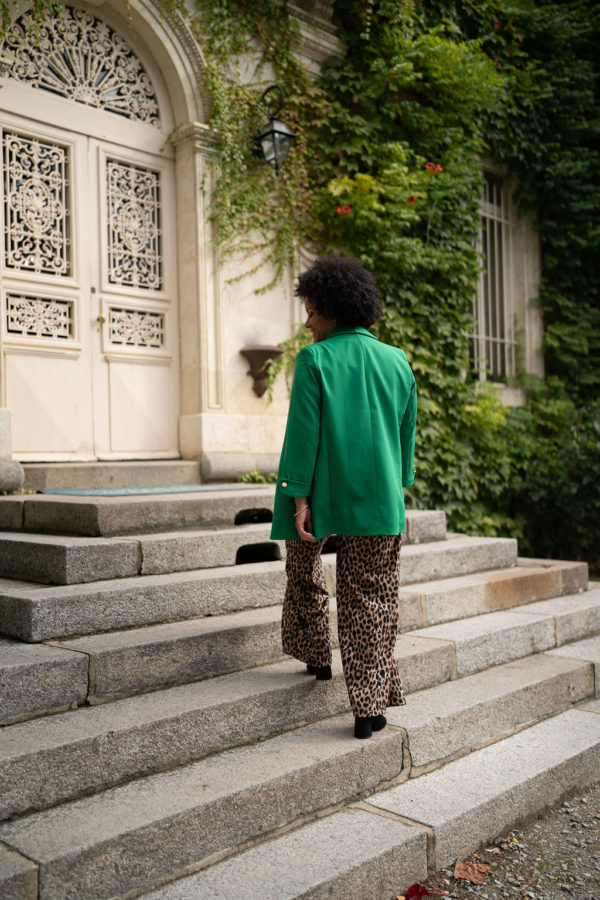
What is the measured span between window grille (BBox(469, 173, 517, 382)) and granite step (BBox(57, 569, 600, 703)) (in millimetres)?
5335

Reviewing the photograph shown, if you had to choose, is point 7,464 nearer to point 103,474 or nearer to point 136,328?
point 103,474

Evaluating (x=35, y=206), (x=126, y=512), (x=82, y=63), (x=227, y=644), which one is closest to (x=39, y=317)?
(x=35, y=206)

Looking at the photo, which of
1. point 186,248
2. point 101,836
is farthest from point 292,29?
point 101,836

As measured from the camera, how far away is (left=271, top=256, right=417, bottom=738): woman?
3.02 meters

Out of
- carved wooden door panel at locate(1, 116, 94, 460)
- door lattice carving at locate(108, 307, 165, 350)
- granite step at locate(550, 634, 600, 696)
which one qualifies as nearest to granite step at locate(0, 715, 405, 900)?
granite step at locate(550, 634, 600, 696)

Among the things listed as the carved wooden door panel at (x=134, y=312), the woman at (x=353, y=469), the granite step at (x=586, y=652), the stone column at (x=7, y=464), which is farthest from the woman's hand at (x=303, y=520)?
the carved wooden door panel at (x=134, y=312)

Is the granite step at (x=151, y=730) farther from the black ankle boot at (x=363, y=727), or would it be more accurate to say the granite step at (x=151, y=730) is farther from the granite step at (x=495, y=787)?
the granite step at (x=495, y=787)

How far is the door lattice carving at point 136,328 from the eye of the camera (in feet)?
20.6

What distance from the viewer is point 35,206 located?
5.79m

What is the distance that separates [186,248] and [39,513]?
118 inches

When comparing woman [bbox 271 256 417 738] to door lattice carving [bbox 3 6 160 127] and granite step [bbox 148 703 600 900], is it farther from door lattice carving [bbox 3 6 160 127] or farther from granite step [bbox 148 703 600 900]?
Result: door lattice carving [bbox 3 6 160 127]

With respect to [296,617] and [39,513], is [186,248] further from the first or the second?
[296,617]

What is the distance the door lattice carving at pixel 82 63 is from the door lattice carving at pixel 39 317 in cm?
152

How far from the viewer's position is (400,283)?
7691mm
